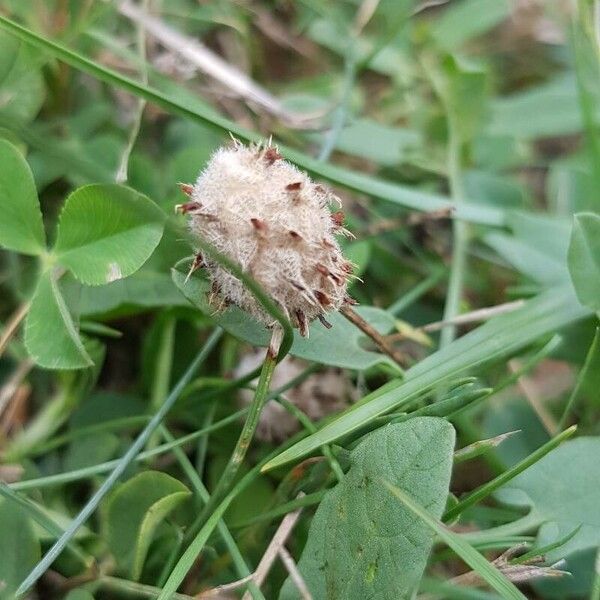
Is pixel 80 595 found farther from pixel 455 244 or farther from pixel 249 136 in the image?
pixel 455 244

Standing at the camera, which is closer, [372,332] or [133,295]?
[372,332]

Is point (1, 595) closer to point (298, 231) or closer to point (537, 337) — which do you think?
point (298, 231)

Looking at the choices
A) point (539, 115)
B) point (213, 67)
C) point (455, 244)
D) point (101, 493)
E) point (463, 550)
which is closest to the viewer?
point (463, 550)

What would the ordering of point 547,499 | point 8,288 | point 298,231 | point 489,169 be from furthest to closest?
1. point 489,169
2. point 8,288
3. point 547,499
4. point 298,231

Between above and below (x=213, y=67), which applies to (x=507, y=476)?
below

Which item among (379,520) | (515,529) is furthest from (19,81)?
(515,529)

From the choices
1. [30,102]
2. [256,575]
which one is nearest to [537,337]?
[256,575]
